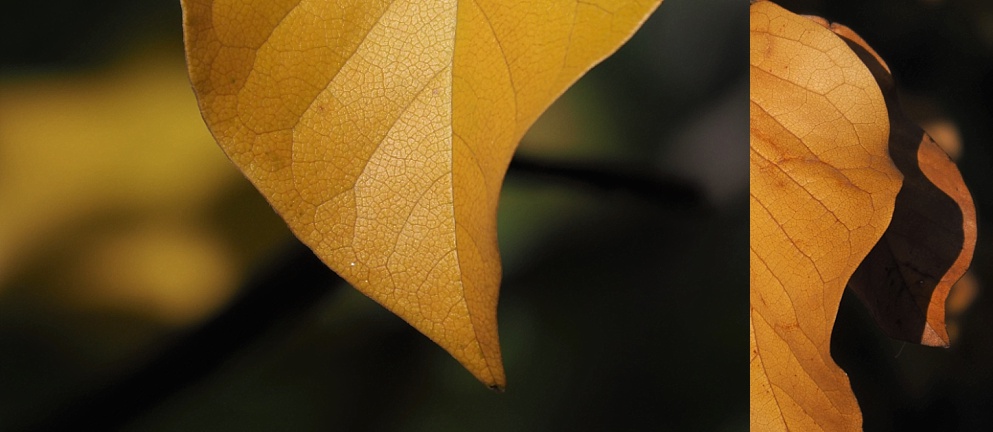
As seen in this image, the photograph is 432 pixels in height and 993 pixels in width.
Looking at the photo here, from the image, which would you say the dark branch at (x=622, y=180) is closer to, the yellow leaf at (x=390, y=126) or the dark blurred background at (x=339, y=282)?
the dark blurred background at (x=339, y=282)

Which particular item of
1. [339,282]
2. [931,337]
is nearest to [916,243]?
[931,337]

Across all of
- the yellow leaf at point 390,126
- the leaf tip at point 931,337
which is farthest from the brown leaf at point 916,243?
the yellow leaf at point 390,126

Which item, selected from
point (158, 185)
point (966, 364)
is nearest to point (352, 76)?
point (158, 185)

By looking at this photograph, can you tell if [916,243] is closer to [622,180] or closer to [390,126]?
[622,180]

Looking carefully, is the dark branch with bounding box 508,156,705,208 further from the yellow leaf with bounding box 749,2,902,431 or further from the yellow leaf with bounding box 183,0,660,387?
the yellow leaf with bounding box 183,0,660,387

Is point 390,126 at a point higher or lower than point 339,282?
higher

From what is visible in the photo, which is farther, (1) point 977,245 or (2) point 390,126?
(1) point 977,245

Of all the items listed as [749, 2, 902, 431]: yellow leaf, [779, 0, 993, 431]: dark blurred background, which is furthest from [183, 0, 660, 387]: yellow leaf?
[779, 0, 993, 431]: dark blurred background
